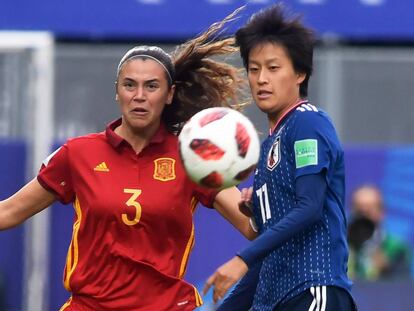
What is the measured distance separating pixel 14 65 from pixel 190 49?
4.24m

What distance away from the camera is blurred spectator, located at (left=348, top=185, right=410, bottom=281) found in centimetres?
979

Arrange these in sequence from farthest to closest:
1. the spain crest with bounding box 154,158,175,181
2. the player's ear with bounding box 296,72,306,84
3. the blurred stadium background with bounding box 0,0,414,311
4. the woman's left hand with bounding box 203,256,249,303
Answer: the blurred stadium background with bounding box 0,0,414,311, the spain crest with bounding box 154,158,175,181, the player's ear with bounding box 296,72,306,84, the woman's left hand with bounding box 203,256,249,303

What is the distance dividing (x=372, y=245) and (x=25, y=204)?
172 inches

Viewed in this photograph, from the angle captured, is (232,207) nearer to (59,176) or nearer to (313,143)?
(59,176)

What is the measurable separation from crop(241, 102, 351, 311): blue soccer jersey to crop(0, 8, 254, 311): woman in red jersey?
0.59 meters

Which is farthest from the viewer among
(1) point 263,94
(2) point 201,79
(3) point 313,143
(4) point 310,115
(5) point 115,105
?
(5) point 115,105

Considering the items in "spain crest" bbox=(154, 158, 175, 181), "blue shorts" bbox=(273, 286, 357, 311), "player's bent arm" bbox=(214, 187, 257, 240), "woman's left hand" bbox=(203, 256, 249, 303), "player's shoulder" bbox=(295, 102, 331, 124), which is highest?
"player's shoulder" bbox=(295, 102, 331, 124)

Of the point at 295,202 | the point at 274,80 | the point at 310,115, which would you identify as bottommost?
the point at 295,202

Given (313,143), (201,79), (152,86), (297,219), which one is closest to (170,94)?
(152,86)

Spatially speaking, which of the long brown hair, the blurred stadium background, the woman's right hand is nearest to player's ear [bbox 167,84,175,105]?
the long brown hair

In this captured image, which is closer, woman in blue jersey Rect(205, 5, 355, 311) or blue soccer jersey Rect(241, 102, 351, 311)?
woman in blue jersey Rect(205, 5, 355, 311)

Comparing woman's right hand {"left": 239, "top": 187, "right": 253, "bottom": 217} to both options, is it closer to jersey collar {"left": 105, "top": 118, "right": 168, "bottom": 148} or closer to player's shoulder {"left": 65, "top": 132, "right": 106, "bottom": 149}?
jersey collar {"left": 105, "top": 118, "right": 168, "bottom": 148}

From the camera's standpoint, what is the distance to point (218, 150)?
532 cm

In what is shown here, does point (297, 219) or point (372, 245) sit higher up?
point (297, 219)
